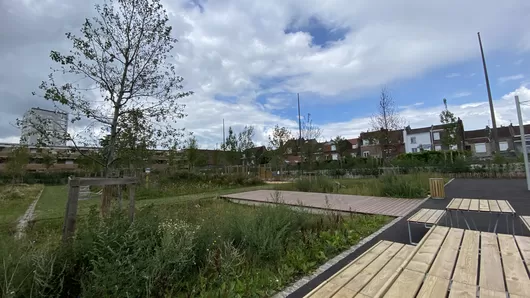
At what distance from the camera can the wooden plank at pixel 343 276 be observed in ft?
5.18

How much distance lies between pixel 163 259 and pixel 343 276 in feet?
5.38

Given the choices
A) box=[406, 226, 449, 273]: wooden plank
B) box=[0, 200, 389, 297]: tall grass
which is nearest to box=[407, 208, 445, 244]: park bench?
box=[406, 226, 449, 273]: wooden plank

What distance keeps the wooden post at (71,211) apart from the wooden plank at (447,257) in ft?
12.0

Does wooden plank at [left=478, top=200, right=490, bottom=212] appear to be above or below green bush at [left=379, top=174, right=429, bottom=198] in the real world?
above

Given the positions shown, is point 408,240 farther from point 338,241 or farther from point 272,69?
point 272,69

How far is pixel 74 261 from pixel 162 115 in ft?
11.1

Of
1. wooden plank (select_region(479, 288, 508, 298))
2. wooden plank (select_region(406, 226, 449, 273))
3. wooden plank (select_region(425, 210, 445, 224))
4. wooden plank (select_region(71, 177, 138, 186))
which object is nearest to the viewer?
wooden plank (select_region(479, 288, 508, 298))

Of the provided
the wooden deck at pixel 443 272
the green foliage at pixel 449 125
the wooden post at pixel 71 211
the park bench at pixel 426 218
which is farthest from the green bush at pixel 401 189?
the green foliage at pixel 449 125

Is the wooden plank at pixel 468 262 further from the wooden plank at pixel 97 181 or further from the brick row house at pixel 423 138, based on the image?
the brick row house at pixel 423 138

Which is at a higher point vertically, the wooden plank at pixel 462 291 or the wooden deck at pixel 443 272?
the wooden plank at pixel 462 291

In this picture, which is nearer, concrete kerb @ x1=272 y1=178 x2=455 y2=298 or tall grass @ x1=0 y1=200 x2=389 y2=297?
tall grass @ x1=0 y1=200 x2=389 y2=297

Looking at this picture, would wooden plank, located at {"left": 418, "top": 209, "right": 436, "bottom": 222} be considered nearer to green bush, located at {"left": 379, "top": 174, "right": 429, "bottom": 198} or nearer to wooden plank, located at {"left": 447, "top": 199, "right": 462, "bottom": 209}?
wooden plank, located at {"left": 447, "top": 199, "right": 462, "bottom": 209}

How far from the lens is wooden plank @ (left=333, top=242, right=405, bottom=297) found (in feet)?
5.22

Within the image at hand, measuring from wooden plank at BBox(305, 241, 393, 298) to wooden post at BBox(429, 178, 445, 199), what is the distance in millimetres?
6806
